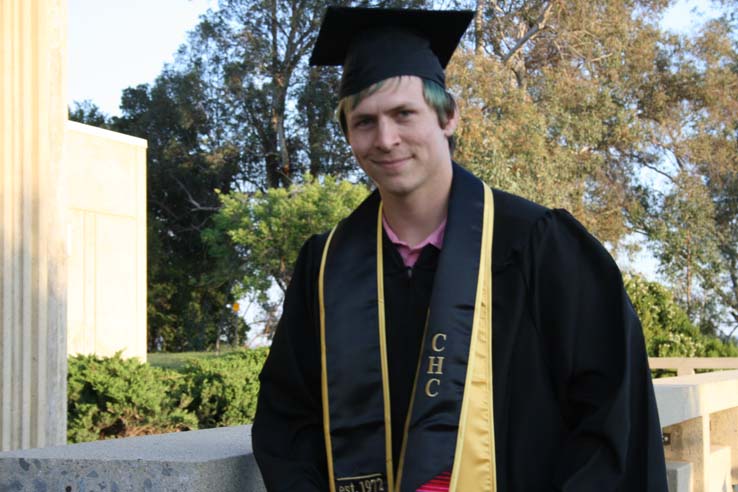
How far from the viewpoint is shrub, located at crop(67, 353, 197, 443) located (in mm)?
7820

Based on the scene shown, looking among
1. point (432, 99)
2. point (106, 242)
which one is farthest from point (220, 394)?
point (432, 99)

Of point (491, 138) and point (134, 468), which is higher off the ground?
point (491, 138)

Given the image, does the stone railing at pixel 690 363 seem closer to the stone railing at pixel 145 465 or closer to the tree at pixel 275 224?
the stone railing at pixel 145 465

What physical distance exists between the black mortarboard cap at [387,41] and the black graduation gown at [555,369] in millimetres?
395

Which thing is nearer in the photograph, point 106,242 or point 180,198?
point 106,242

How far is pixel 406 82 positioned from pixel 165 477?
3.27 ft

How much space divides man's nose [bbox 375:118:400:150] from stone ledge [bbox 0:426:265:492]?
2.51 feet

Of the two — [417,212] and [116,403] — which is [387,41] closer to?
[417,212]

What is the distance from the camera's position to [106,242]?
14023 millimetres

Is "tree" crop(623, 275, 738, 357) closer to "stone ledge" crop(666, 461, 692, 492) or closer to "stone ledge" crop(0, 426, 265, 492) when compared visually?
"stone ledge" crop(666, 461, 692, 492)

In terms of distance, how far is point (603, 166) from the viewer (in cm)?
2780

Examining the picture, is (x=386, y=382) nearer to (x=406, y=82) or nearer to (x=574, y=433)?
(x=574, y=433)

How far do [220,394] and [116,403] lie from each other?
1.01m

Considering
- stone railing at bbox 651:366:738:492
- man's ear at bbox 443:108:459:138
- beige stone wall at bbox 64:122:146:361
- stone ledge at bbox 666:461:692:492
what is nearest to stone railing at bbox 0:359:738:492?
man's ear at bbox 443:108:459:138
